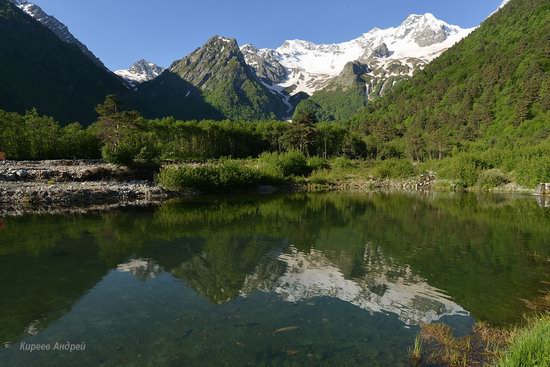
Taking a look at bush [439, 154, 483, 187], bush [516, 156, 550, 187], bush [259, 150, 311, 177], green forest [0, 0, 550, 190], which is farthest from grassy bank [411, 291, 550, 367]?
bush [439, 154, 483, 187]

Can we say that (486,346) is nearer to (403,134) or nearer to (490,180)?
(490,180)

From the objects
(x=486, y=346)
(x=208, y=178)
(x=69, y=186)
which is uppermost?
(x=208, y=178)

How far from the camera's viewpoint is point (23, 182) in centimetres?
4519

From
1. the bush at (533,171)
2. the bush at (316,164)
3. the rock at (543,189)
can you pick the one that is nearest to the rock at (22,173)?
the bush at (316,164)

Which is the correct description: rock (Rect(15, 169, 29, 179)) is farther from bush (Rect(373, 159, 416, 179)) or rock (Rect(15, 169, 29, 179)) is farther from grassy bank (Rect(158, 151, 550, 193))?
bush (Rect(373, 159, 416, 179))

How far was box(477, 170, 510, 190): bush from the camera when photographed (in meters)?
70.4

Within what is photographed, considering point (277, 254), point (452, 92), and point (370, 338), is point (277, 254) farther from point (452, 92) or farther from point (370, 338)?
point (452, 92)

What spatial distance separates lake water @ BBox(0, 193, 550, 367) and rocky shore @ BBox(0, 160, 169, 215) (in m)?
12.6

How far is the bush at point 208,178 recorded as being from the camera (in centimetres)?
5253

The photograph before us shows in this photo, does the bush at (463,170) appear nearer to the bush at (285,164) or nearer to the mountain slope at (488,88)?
the bush at (285,164)

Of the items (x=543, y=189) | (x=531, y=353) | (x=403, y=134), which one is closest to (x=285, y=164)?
(x=543, y=189)

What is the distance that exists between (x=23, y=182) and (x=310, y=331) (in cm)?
4708

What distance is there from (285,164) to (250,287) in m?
62.5

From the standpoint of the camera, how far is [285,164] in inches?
3036
